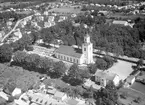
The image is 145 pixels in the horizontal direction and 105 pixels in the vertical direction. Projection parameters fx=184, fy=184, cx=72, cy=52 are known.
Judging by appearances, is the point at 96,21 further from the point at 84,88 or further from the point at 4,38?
the point at 84,88

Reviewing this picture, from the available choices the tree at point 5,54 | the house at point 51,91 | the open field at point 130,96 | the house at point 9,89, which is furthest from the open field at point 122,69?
the tree at point 5,54

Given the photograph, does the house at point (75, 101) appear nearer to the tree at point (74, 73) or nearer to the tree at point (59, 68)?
the tree at point (74, 73)

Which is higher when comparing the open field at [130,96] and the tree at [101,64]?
the tree at [101,64]

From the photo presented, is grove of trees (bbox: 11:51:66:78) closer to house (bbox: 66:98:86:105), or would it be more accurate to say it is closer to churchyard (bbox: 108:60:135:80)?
house (bbox: 66:98:86:105)

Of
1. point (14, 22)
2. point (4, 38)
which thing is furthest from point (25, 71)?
point (14, 22)

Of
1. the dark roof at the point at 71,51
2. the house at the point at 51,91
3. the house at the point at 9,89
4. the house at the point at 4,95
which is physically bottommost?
the house at the point at 4,95
